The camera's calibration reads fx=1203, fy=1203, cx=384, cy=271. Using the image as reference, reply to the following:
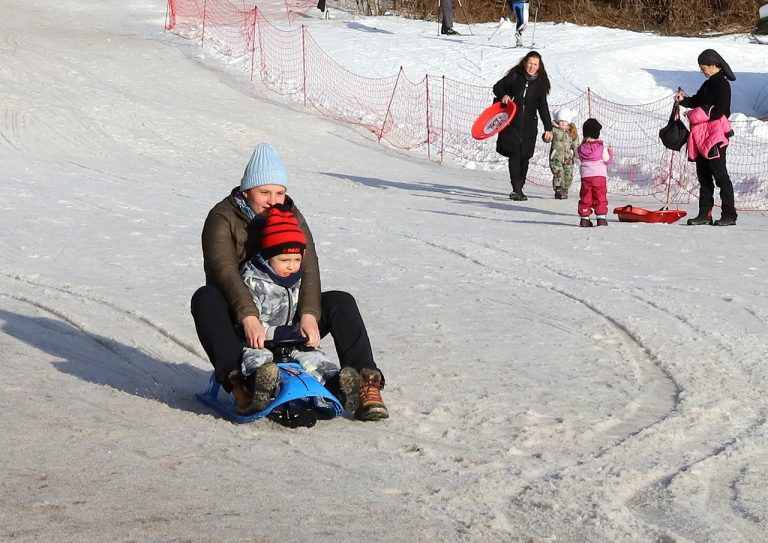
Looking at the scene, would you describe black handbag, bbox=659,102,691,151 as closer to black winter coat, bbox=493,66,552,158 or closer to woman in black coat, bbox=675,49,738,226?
woman in black coat, bbox=675,49,738,226

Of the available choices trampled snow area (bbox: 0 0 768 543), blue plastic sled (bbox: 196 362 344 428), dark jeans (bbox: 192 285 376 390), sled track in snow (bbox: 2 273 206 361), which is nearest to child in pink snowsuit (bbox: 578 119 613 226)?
trampled snow area (bbox: 0 0 768 543)

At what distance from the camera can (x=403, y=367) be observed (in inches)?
262

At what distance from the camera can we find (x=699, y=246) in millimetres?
10586

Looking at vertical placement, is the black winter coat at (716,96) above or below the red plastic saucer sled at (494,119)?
above

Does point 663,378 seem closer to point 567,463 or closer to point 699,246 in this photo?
point 567,463

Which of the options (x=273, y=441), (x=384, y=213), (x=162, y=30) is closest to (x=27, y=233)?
(x=384, y=213)

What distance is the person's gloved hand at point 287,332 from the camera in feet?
18.4

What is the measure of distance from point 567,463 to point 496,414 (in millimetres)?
841

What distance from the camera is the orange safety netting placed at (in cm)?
1689

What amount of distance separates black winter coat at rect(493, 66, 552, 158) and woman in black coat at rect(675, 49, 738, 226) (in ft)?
7.71

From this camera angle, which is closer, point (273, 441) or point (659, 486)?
point (659, 486)

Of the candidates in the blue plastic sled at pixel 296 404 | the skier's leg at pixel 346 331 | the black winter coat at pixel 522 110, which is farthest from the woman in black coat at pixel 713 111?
the blue plastic sled at pixel 296 404

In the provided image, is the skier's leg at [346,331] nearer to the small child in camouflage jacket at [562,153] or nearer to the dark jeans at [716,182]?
the dark jeans at [716,182]

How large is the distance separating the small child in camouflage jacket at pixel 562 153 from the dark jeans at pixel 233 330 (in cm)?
949
